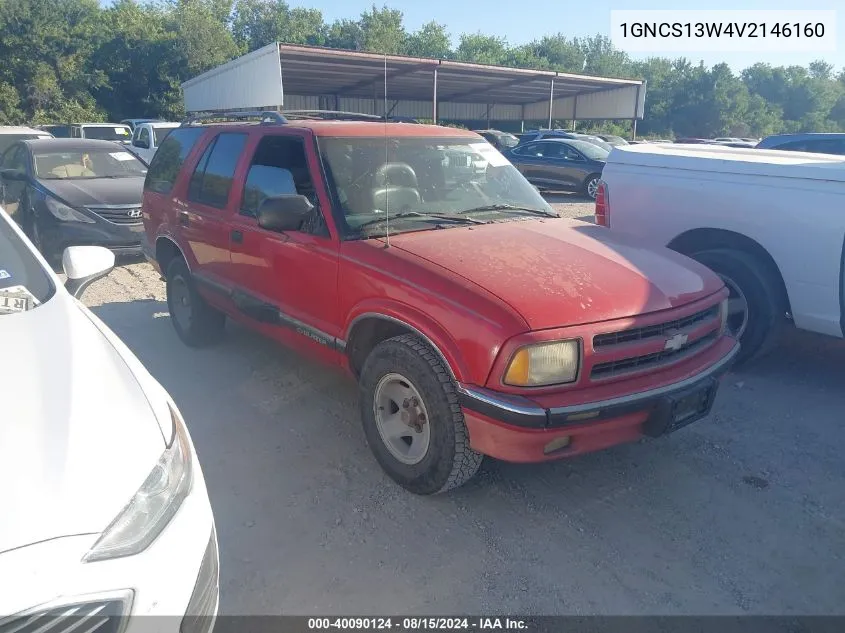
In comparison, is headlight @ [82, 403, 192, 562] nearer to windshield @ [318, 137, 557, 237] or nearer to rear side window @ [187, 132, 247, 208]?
windshield @ [318, 137, 557, 237]

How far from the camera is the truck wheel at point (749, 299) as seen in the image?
4785 millimetres

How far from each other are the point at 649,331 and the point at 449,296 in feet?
3.16

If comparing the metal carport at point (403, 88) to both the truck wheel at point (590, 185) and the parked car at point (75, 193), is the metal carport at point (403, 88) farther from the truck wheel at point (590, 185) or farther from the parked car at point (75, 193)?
the truck wheel at point (590, 185)

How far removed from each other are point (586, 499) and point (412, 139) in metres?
2.48

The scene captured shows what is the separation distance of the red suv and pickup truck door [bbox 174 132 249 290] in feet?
0.07

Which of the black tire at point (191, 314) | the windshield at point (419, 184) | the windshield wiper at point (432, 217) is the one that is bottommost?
the black tire at point (191, 314)

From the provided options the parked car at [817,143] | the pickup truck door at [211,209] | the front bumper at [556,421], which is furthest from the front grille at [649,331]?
the parked car at [817,143]

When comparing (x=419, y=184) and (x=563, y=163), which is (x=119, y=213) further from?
(x=563, y=163)

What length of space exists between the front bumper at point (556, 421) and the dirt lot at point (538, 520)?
46cm

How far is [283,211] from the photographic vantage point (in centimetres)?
365

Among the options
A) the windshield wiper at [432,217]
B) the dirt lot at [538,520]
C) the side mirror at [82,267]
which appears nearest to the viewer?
the dirt lot at [538,520]

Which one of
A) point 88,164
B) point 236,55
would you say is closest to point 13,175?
point 88,164

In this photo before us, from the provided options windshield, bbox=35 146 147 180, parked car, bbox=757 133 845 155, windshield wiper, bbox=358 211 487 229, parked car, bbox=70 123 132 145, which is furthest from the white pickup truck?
parked car, bbox=70 123 132 145

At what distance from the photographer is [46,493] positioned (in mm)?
1676
